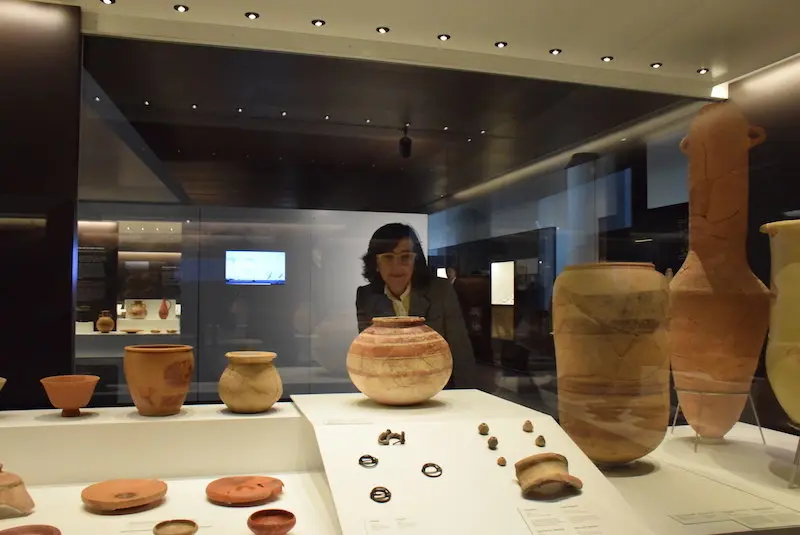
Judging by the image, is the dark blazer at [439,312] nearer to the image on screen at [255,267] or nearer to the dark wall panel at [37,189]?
the image on screen at [255,267]

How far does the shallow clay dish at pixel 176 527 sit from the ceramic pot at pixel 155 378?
48 centimetres

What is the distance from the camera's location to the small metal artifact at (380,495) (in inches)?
52.9

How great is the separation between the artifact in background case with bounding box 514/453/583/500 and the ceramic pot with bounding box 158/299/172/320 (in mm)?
1696

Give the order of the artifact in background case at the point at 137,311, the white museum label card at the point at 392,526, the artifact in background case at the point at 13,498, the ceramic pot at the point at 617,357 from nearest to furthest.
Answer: the white museum label card at the point at 392,526 < the artifact in background case at the point at 13,498 < the ceramic pot at the point at 617,357 < the artifact in background case at the point at 137,311

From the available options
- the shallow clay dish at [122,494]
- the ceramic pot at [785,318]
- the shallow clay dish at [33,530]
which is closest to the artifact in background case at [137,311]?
the shallow clay dish at [122,494]

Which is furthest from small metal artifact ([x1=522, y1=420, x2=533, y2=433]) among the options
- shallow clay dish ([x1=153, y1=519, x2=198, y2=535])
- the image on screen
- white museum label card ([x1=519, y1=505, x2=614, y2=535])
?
the image on screen

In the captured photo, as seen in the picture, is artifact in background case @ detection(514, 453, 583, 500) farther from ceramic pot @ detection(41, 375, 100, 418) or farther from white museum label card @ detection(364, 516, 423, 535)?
ceramic pot @ detection(41, 375, 100, 418)

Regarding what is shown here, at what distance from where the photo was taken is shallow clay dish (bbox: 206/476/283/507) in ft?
4.85

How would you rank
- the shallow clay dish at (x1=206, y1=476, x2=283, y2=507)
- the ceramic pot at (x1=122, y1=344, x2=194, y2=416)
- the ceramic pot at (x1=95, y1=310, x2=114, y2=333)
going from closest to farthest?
1. the shallow clay dish at (x1=206, y1=476, x2=283, y2=507)
2. the ceramic pot at (x1=122, y1=344, x2=194, y2=416)
3. the ceramic pot at (x1=95, y1=310, x2=114, y2=333)

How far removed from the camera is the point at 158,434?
1.69m

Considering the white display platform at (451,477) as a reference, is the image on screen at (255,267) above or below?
above

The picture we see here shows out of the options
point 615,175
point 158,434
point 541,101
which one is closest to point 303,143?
point 541,101

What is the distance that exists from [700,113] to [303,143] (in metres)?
1.52

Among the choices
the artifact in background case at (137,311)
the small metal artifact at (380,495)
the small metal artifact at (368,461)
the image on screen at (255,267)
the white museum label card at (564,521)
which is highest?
the image on screen at (255,267)
